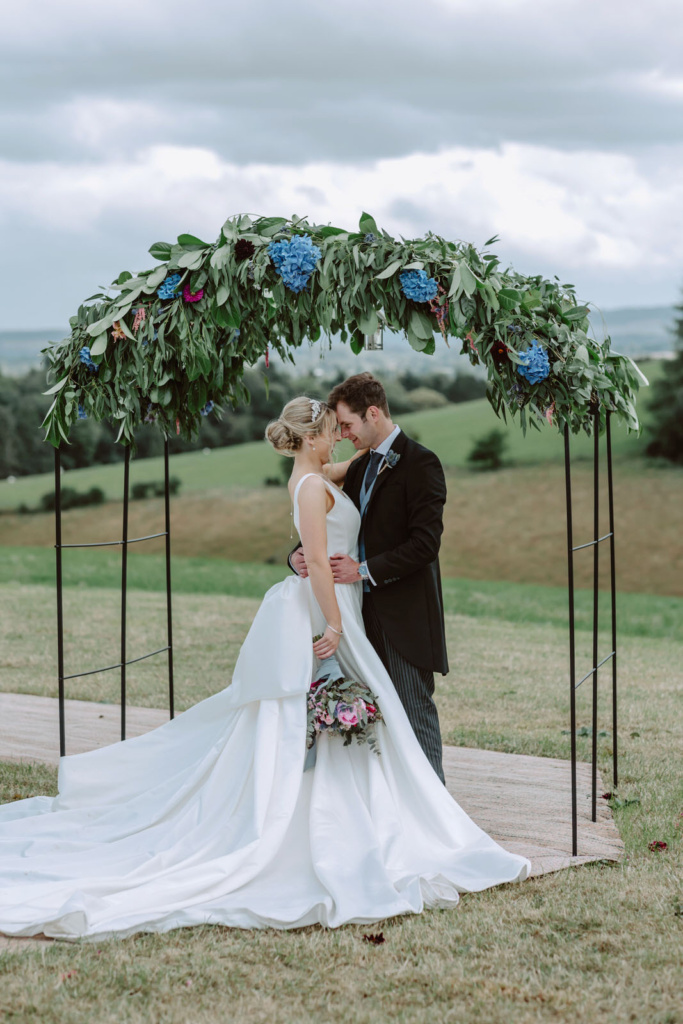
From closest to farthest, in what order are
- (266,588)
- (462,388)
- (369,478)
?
1. (369,478)
2. (266,588)
3. (462,388)

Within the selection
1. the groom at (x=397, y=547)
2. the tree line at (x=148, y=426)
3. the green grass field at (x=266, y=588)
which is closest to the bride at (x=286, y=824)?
the groom at (x=397, y=547)

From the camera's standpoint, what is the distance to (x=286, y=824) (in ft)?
15.0

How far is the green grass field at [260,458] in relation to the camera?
3244 centimetres

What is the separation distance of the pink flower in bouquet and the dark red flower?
2.20m

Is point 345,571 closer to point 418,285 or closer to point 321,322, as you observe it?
point 321,322

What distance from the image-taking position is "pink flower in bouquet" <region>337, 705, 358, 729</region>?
15.3 ft

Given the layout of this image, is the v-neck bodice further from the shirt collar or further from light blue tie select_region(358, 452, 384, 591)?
the shirt collar

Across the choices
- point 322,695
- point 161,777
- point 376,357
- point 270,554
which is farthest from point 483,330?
point 376,357

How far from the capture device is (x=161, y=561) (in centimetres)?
2519

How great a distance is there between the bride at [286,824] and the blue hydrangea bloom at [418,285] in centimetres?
69

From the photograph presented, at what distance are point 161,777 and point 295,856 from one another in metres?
1.15

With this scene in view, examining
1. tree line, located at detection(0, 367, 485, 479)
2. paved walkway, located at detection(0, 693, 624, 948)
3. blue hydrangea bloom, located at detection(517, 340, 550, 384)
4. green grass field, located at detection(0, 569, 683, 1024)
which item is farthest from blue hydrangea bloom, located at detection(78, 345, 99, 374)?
tree line, located at detection(0, 367, 485, 479)

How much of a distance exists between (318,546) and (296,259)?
133 centimetres

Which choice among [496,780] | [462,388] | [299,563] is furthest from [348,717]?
[462,388]
